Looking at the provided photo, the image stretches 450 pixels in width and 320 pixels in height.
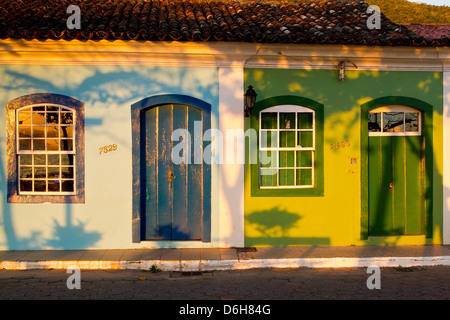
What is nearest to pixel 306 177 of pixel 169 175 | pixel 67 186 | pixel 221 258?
pixel 221 258

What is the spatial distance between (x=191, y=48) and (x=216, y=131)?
160cm

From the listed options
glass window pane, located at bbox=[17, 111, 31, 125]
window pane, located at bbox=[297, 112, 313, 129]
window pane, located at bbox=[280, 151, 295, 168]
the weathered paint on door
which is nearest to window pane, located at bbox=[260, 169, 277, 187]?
window pane, located at bbox=[280, 151, 295, 168]

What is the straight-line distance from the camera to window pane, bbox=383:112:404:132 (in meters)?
8.26

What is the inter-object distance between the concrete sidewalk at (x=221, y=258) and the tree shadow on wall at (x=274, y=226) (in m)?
0.20

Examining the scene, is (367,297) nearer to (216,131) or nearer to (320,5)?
(216,131)

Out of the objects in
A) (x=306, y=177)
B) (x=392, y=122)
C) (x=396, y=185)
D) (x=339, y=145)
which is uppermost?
(x=392, y=122)

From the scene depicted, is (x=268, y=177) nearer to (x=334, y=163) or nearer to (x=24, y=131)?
(x=334, y=163)

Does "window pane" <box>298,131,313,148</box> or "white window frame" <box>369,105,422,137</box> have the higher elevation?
"white window frame" <box>369,105,422,137</box>

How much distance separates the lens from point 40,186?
7.84 meters

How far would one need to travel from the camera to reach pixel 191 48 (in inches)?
298

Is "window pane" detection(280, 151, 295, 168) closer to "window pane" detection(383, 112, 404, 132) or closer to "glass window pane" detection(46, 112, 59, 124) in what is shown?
"window pane" detection(383, 112, 404, 132)

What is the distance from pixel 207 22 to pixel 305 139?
3.05 meters

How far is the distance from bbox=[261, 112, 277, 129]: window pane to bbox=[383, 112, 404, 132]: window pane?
2236 mm

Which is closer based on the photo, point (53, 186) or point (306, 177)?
point (53, 186)
